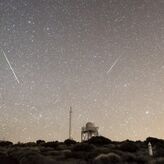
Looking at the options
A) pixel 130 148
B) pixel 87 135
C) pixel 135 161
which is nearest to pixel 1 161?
pixel 135 161

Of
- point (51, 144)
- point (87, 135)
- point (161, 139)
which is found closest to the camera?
point (51, 144)

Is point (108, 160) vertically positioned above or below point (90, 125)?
below

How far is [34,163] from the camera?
21.0m

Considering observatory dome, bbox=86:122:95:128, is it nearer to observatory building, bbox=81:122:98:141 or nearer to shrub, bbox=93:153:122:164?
observatory building, bbox=81:122:98:141

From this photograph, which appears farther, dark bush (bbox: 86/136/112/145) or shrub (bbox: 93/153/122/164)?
dark bush (bbox: 86/136/112/145)

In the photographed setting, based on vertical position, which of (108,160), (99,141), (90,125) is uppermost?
(90,125)

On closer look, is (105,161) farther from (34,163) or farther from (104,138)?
(104,138)

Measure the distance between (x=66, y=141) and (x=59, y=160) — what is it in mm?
20869

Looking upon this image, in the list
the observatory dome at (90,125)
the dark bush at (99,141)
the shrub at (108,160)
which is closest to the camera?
the shrub at (108,160)

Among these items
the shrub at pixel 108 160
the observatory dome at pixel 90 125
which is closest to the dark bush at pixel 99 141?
the shrub at pixel 108 160

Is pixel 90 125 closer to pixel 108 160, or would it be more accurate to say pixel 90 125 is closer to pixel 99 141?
pixel 99 141

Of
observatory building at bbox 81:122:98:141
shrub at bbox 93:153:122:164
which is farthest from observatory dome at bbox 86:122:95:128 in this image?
shrub at bbox 93:153:122:164

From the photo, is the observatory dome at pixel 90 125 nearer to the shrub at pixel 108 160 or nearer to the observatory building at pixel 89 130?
the observatory building at pixel 89 130

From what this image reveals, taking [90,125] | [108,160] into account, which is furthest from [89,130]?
[108,160]
